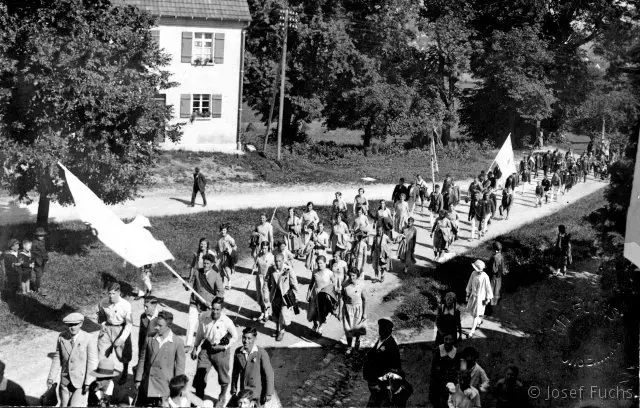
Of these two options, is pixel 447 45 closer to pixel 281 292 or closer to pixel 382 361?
pixel 281 292

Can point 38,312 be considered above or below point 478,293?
below

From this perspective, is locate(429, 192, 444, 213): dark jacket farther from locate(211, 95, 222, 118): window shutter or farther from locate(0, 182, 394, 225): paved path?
locate(211, 95, 222, 118): window shutter

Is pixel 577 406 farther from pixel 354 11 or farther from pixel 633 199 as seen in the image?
pixel 354 11

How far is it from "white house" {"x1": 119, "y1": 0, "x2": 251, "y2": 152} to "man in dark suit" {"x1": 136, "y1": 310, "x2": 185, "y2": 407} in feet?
64.8

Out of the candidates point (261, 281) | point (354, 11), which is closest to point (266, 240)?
point (261, 281)

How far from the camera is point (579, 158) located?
95.2 feet

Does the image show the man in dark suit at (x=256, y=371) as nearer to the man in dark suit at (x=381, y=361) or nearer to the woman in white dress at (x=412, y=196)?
the man in dark suit at (x=381, y=361)

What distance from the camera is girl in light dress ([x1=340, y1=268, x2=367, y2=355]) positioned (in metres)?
13.5

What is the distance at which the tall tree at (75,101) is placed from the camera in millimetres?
15797

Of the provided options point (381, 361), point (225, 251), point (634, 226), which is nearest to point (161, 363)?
point (381, 361)

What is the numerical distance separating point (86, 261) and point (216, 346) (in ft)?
26.6

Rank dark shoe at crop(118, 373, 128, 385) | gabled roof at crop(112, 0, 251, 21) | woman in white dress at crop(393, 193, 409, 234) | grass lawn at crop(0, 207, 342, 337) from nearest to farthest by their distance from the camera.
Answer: dark shoe at crop(118, 373, 128, 385), grass lawn at crop(0, 207, 342, 337), woman in white dress at crop(393, 193, 409, 234), gabled roof at crop(112, 0, 251, 21)

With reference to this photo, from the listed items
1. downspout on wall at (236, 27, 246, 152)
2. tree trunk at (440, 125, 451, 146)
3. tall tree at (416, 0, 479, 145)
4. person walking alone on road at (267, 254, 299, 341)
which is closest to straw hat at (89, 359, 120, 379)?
person walking alone on road at (267, 254, 299, 341)

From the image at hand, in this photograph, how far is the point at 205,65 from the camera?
30.9m
